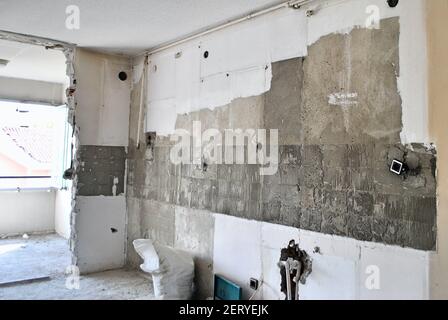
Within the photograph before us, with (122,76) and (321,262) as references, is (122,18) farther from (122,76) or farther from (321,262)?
(321,262)

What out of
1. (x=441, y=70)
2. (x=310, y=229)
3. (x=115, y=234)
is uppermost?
(x=441, y=70)

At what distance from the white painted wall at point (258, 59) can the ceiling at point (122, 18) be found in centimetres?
19

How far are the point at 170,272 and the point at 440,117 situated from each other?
2.58 meters

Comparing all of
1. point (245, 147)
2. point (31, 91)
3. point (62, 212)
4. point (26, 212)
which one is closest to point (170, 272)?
point (245, 147)

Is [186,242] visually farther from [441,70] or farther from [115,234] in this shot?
[441,70]

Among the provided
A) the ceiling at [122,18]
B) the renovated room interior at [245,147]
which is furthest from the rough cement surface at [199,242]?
the ceiling at [122,18]

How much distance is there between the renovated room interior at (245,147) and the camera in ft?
7.13

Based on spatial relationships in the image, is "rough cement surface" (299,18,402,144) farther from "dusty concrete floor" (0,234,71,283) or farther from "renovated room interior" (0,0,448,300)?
"dusty concrete floor" (0,234,71,283)

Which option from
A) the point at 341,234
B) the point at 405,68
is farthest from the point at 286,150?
the point at 405,68

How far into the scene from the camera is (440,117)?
2.04 meters

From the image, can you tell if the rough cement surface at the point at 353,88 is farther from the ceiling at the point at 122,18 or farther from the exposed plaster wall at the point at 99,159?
the exposed plaster wall at the point at 99,159

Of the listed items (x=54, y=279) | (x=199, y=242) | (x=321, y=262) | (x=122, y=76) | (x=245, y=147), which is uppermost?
(x=122, y=76)

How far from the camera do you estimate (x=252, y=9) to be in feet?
10.1

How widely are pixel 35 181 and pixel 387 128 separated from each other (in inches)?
250
